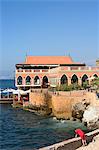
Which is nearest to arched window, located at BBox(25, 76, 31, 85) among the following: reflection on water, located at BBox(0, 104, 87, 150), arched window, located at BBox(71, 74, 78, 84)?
arched window, located at BBox(71, 74, 78, 84)

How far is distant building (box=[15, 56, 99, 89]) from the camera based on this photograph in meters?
57.6

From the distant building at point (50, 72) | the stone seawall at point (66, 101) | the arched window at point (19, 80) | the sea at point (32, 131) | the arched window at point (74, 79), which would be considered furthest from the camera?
the arched window at point (19, 80)

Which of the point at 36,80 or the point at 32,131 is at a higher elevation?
the point at 36,80

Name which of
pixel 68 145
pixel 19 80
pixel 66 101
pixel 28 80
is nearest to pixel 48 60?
pixel 28 80

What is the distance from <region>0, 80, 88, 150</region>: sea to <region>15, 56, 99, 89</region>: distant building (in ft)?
43.5

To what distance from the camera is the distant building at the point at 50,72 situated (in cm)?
5762

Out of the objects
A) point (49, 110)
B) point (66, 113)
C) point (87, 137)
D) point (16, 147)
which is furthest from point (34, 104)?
point (87, 137)

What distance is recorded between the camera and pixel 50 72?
61656mm

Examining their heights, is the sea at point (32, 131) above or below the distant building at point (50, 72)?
below

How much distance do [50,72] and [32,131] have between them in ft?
93.8

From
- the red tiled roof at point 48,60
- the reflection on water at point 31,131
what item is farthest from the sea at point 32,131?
the red tiled roof at point 48,60

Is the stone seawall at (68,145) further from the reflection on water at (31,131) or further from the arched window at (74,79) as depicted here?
the arched window at (74,79)

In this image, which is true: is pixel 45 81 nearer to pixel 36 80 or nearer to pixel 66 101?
pixel 36 80

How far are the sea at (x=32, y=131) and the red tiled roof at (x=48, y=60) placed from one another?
21310mm
